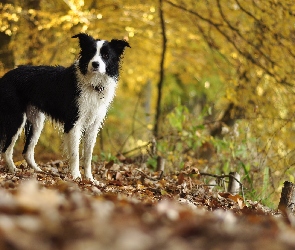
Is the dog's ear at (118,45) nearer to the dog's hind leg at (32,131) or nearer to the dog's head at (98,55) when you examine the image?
the dog's head at (98,55)

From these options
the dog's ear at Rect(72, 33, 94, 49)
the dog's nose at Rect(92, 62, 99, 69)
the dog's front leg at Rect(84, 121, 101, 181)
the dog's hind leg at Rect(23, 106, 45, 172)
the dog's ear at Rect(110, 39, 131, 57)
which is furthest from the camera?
the dog's hind leg at Rect(23, 106, 45, 172)

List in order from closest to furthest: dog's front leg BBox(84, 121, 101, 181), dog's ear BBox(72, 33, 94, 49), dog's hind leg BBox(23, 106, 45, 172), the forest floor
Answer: the forest floor
dog's ear BBox(72, 33, 94, 49)
dog's front leg BBox(84, 121, 101, 181)
dog's hind leg BBox(23, 106, 45, 172)

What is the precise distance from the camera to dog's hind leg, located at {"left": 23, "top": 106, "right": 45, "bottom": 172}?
7.11 meters

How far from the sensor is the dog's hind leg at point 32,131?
7109mm

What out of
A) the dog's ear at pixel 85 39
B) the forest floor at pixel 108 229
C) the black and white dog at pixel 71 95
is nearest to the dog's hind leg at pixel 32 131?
the black and white dog at pixel 71 95

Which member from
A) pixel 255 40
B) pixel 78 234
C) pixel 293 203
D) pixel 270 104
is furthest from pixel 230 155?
pixel 78 234

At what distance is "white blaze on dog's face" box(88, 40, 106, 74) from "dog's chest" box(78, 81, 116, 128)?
0.34 metres

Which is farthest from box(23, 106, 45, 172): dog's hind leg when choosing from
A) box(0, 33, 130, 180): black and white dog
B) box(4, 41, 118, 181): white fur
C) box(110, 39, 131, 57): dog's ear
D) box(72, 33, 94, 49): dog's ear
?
box(110, 39, 131, 57): dog's ear

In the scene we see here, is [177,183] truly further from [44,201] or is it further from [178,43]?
[178,43]

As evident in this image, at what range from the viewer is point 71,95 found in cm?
656

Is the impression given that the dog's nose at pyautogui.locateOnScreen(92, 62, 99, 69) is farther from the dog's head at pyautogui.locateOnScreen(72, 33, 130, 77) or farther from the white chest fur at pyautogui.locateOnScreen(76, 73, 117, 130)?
the white chest fur at pyautogui.locateOnScreen(76, 73, 117, 130)

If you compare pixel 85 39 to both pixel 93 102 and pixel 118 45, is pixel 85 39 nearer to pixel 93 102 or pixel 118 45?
pixel 118 45

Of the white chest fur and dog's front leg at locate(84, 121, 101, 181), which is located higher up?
the white chest fur

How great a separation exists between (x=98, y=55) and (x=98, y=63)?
0.42 ft
